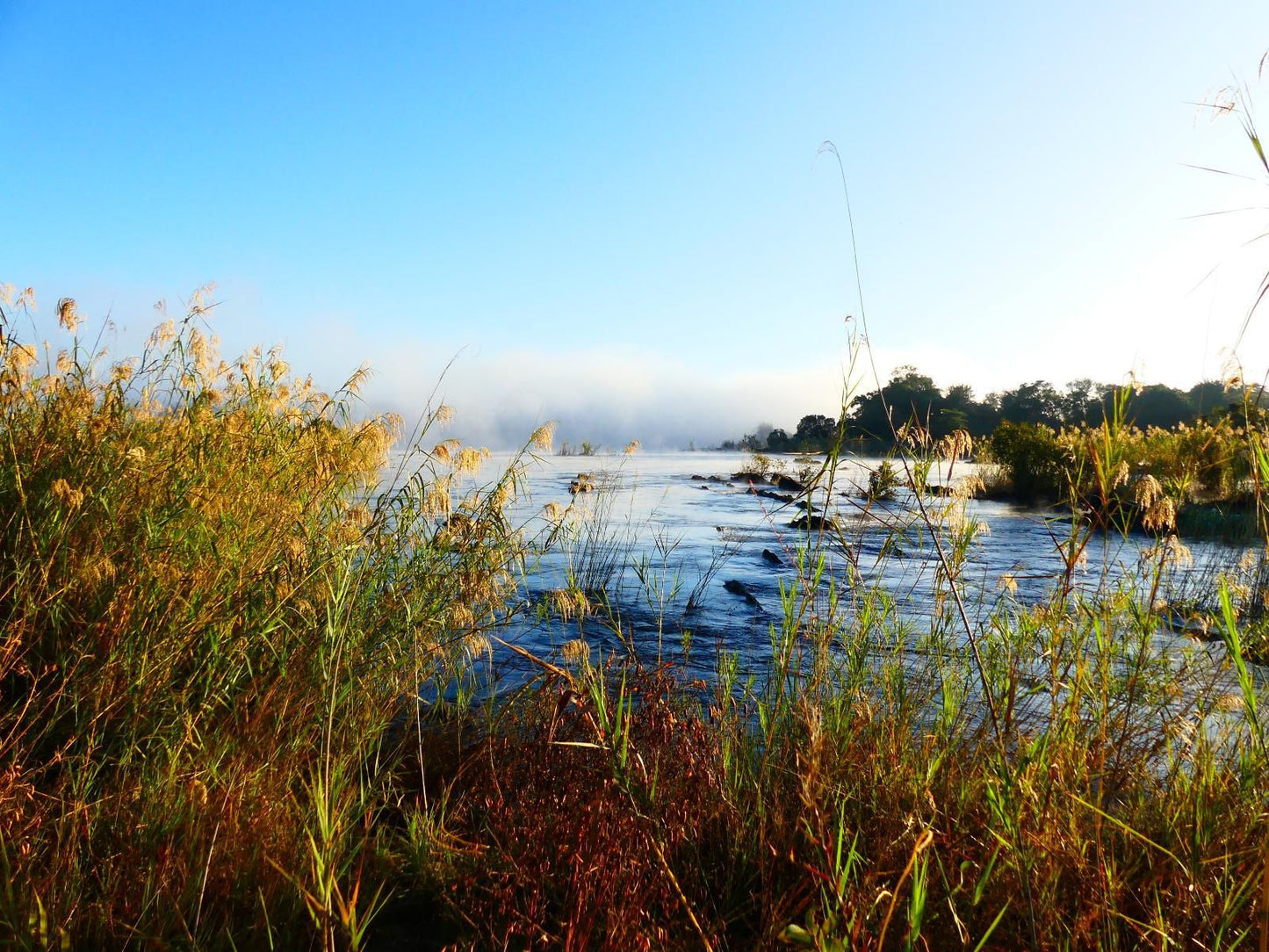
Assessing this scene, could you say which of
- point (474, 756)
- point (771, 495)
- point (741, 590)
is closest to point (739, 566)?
Result: point (741, 590)

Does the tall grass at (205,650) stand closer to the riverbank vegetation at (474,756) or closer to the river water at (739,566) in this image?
the riverbank vegetation at (474,756)

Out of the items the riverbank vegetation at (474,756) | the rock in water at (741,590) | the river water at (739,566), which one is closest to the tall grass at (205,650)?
the riverbank vegetation at (474,756)

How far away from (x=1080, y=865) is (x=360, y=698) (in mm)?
2305

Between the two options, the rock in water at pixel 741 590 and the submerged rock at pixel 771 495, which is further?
the rock in water at pixel 741 590

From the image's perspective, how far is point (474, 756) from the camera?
8.10 ft

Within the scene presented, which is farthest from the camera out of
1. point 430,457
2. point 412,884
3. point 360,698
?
point 430,457

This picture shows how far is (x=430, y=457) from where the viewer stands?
381cm

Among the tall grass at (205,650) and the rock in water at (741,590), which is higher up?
the tall grass at (205,650)

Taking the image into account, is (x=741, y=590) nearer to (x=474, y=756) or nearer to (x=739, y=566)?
(x=739, y=566)

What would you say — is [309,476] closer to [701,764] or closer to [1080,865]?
[701,764]

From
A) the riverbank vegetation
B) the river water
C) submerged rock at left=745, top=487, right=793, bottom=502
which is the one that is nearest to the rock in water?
the river water

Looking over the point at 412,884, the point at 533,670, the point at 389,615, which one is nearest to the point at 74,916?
the point at 412,884

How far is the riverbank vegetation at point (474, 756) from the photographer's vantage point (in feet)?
5.53

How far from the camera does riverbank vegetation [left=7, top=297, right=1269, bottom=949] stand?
1.69m
